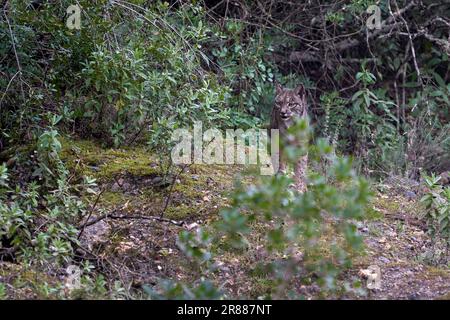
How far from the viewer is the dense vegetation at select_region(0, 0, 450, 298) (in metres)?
4.05

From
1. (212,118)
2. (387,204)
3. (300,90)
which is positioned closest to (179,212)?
(212,118)

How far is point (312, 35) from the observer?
29.3 feet

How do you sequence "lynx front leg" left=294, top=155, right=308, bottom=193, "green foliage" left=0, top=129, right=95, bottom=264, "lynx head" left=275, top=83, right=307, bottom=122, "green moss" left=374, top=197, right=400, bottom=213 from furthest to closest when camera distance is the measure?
"lynx head" left=275, top=83, right=307, bottom=122 < "green moss" left=374, top=197, right=400, bottom=213 < "lynx front leg" left=294, top=155, right=308, bottom=193 < "green foliage" left=0, top=129, right=95, bottom=264

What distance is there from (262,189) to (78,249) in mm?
1771

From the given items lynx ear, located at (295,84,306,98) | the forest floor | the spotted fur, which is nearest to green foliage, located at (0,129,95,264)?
the forest floor

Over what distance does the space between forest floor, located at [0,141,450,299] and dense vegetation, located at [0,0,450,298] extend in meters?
0.03

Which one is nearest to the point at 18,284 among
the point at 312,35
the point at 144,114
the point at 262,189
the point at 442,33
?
the point at 262,189

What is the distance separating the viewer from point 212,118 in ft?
19.4

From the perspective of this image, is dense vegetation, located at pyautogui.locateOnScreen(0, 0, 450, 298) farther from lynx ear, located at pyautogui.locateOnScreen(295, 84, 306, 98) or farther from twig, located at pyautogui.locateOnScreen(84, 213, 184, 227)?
lynx ear, located at pyautogui.locateOnScreen(295, 84, 306, 98)

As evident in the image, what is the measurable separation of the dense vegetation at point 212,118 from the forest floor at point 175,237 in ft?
0.11

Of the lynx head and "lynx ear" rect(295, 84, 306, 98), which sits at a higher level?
"lynx ear" rect(295, 84, 306, 98)

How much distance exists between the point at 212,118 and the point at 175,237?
1097 mm
